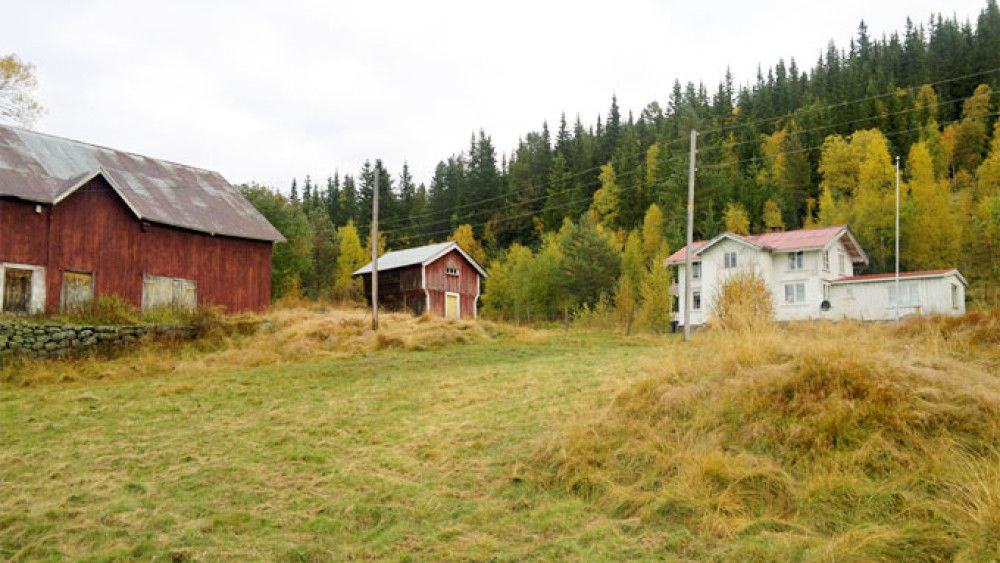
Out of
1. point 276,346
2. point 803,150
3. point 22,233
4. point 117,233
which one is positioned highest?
point 803,150

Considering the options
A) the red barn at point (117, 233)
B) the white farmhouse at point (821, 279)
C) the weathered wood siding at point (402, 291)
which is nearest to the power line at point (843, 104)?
the white farmhouse at point (821, 279)

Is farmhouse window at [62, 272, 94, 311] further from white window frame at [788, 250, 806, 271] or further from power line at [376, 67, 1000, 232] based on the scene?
power line at [376, 67, 1000, 232]

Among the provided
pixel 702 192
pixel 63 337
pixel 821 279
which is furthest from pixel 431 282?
pixel 702 192

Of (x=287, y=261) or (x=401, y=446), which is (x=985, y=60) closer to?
(x=287, y=261)

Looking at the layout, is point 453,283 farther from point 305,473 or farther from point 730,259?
point 305,473

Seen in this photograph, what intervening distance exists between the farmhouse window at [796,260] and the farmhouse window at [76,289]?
40.4 meters

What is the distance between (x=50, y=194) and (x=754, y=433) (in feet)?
86.6

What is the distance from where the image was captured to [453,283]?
42156mm

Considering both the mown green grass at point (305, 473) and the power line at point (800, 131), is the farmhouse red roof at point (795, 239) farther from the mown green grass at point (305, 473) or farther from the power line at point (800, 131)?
the power line at point (800, 131)

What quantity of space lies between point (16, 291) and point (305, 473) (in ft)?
68.5

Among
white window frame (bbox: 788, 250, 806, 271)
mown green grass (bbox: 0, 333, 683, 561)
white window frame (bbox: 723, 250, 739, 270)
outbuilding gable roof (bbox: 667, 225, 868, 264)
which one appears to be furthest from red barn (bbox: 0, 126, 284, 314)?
white window frame (bbox: 788, 250, 806, 271)

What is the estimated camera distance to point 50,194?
24.3 meters

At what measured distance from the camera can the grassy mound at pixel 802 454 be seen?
513 centimetres

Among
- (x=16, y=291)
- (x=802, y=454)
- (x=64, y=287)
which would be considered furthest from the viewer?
(x=64, y=287)
